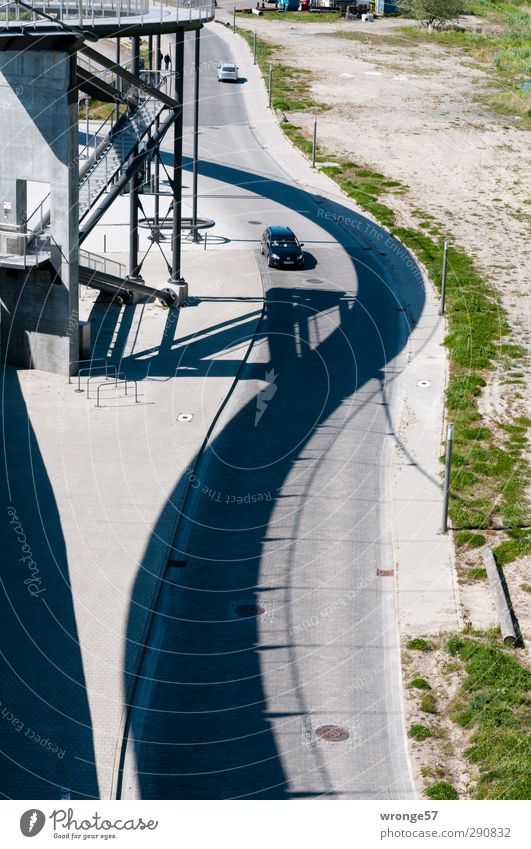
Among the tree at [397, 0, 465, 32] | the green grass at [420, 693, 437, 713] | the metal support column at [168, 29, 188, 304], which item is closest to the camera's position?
the green grass at [420, 693, 437, 713]

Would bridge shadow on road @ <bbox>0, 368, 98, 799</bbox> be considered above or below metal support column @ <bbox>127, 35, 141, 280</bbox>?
below

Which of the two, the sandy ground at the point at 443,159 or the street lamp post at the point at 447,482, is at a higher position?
the street lamp post at the point at 447,482

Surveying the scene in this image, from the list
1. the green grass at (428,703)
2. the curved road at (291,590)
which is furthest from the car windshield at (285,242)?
the green grass at (428,703)

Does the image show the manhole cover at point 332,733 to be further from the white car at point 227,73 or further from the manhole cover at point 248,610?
the white car at point 227,73

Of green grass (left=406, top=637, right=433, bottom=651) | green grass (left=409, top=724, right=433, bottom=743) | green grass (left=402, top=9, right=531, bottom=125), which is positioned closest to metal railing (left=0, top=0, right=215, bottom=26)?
green grass (left=406, top=637, right=433, bottom=651)

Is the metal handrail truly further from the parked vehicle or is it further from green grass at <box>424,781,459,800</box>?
the parked vehicle

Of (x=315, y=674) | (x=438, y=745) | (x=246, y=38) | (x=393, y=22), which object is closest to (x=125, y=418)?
(x=315, y=674)
